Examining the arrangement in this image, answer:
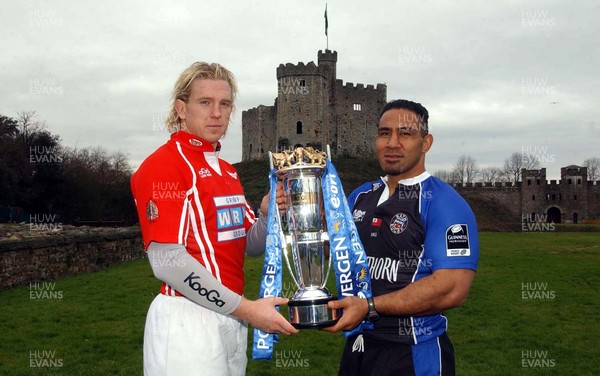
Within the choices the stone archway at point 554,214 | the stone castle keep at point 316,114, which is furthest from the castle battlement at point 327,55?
the stone archway at point 554,214

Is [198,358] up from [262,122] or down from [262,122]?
down

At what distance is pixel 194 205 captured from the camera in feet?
9.41

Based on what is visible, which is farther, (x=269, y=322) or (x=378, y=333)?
(x=378, y=333)

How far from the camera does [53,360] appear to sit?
23.4 ft

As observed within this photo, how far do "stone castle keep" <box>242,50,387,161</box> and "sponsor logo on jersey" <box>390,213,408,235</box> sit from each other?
54654 millimetres

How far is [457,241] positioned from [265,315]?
3.68 ft

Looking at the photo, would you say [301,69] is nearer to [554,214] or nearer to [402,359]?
[554,214]

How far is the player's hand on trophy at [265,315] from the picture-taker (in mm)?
2719

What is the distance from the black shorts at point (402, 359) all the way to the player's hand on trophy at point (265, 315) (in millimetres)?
631

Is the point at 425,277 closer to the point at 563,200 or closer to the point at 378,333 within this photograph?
the point at 378,333

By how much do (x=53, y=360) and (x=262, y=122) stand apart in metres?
63.3

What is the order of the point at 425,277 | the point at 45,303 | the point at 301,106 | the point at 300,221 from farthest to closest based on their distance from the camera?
the point at 301,106
the point at 45,303
the point at 300,221
the point at 425,277

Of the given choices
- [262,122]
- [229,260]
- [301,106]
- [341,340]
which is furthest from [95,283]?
[262,122]

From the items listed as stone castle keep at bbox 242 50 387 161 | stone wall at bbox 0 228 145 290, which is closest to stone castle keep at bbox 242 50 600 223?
stone castle keep at bbox 242 50 387 161
